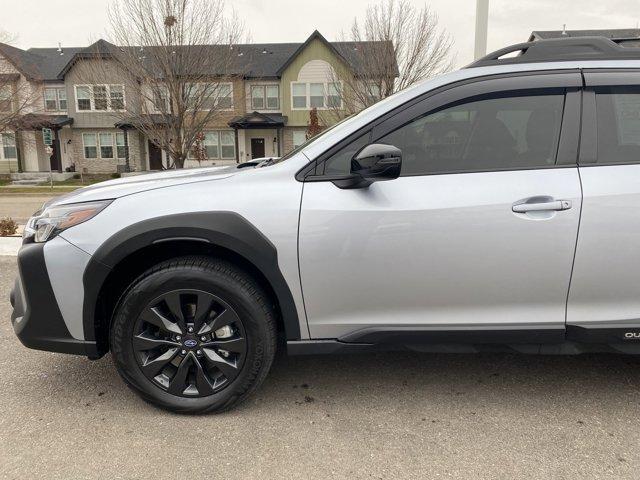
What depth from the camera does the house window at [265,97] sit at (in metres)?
29.1

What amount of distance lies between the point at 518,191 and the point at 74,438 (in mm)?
2552

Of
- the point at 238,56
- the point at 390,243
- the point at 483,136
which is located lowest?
the point at 390,243

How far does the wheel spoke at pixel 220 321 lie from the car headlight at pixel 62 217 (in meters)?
0.82

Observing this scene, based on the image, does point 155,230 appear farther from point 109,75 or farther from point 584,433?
point 109,75

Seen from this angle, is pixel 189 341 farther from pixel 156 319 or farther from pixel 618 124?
pixel 618 124

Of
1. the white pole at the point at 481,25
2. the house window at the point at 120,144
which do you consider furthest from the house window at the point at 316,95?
the white pole at the point at 481,25

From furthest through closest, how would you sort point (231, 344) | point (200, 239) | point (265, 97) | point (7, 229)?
1. point (265, 97)
2. point (7, 229)
3. point (231, 344)
4. point (200, 239)

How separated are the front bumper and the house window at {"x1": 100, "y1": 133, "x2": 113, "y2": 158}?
29.9 metres

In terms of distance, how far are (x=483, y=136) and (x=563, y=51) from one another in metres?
0.64

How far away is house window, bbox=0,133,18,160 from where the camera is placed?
97.2 ft

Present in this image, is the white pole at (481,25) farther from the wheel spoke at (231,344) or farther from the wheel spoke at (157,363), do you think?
the wheel spoke at (157,363)

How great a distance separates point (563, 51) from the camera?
8.41 feet

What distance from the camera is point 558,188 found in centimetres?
237

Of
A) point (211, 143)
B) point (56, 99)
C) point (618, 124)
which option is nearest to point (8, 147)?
point (56, 99)
